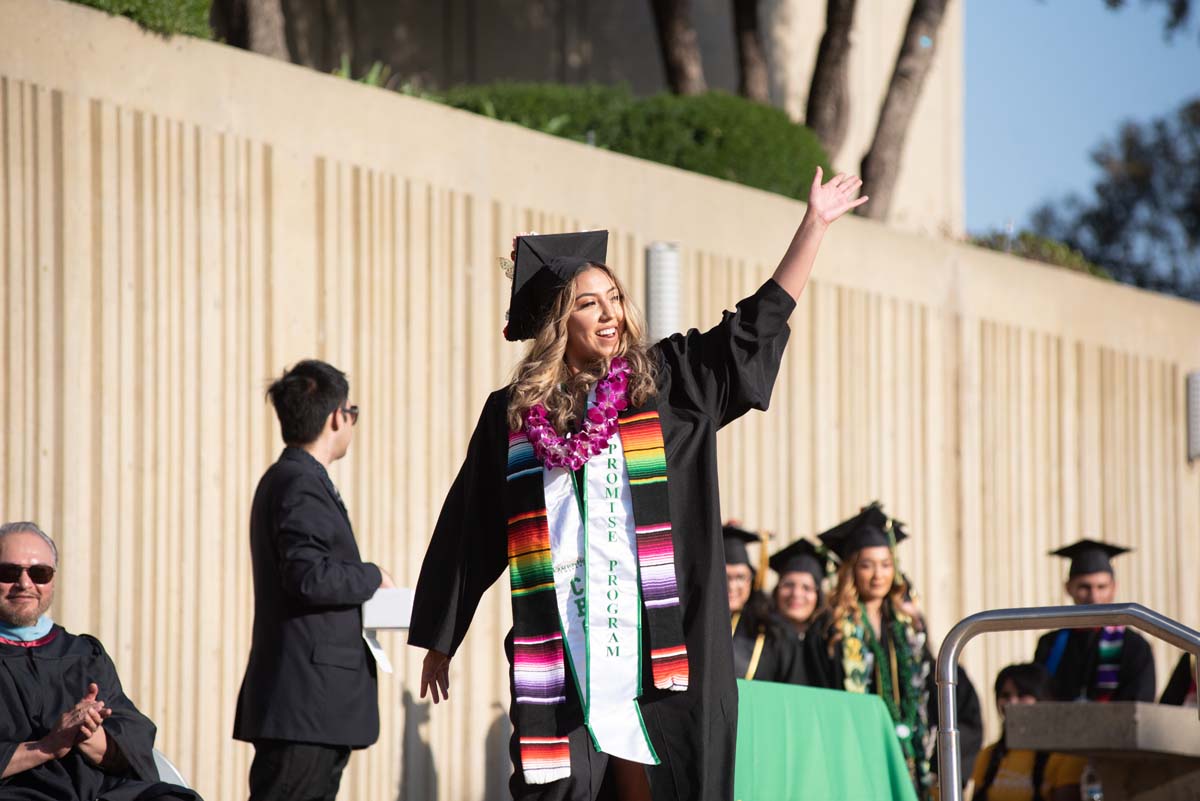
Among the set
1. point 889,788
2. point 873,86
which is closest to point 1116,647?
point 889,788

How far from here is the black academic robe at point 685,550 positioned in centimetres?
387

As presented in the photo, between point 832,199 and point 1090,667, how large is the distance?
5492 millimetres

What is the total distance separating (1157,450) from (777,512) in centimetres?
392

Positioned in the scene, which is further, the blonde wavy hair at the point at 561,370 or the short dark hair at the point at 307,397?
the short dark hair at the point at 307,397

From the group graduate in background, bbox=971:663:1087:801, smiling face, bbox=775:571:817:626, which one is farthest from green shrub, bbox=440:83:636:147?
graduate in background, bbox=971:663:1087:801

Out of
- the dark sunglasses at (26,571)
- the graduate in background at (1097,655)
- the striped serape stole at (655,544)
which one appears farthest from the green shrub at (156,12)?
the graduate in background at (1097,655)

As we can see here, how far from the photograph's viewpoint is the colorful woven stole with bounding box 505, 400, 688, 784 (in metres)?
3.87

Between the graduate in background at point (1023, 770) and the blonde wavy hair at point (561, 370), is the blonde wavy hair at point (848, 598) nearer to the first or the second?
the graduate in background at point (1023, 770)

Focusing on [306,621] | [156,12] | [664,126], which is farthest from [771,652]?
[664,126]

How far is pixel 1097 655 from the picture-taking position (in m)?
8.99

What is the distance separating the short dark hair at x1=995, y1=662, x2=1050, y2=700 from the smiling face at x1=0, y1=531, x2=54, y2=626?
16.3ft

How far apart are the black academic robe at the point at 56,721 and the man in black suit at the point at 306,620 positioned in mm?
564

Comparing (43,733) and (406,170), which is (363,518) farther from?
(43,733)

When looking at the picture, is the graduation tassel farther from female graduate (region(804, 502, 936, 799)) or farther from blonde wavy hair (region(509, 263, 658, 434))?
blonde wavy hair (region(509, 263, 658, 434))
